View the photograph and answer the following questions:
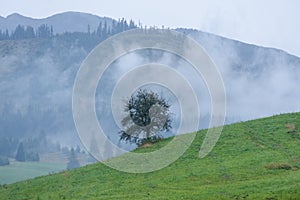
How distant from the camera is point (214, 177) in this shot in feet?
160

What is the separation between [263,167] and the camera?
165 ft

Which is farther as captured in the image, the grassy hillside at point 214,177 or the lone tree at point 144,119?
the lone tree at point 144,119

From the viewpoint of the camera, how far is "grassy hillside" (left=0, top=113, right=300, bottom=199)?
4169 cm

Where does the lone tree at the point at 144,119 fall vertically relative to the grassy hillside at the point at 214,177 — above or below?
above

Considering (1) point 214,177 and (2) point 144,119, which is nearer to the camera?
(1) point 214,177

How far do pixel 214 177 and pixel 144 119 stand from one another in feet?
101

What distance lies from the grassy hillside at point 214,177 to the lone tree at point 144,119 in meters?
8.14

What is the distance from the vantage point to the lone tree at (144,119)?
77688 mm

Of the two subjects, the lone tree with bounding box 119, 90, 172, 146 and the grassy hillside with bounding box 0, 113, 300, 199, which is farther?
the lone tree with bounding box 119, 90, 172, 146

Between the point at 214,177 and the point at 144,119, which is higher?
the point at 144,119

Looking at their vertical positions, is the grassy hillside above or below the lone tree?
below

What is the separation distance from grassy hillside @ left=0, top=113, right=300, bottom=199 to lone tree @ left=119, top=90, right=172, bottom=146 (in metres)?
8.14

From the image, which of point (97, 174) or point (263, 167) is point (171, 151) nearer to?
point (97, 174)

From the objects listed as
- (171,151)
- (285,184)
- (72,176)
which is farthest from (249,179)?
(72,176)
